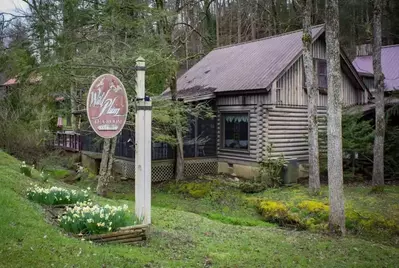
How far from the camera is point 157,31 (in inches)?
606

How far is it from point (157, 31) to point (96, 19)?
3494 mm

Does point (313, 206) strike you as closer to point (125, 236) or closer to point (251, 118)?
point (251, 118)

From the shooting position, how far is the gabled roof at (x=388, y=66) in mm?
22031

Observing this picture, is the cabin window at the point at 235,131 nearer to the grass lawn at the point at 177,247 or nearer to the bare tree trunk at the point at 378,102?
the bare tree trunk at the point at 378,102

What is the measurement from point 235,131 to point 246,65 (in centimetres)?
349

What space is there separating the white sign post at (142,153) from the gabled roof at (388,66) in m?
18.3

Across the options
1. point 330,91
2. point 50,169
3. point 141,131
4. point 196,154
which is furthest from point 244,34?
point 141,131

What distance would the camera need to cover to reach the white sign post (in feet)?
22.5

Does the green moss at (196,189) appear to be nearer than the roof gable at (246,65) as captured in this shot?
Yes

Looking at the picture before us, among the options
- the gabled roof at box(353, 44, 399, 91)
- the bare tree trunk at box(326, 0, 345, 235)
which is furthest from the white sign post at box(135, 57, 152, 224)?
the gabled roof at box(353, 44, 399, 91)

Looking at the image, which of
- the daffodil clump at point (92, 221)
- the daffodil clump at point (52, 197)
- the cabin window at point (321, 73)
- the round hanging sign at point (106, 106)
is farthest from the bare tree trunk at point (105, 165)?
the cabin window at point (321, 73)

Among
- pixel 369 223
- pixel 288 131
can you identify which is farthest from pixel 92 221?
pixel 288 131

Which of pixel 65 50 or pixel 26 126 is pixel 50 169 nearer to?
pixel 26 126

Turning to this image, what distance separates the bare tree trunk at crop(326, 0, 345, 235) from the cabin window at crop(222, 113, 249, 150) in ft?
28.4
